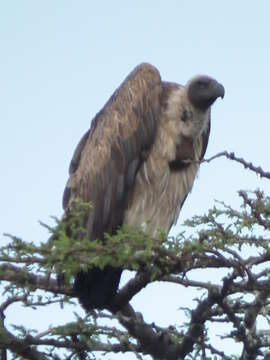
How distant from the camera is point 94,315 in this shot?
5965 millimetres

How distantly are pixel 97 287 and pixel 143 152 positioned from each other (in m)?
1.40

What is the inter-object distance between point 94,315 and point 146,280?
1.31 ft

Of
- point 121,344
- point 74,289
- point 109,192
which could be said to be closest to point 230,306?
point 121,344

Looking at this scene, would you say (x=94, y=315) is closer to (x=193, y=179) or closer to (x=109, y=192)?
(x=109, y=192)

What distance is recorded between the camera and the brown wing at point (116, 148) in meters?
7.30

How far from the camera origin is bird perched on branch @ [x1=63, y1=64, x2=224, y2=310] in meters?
7.31

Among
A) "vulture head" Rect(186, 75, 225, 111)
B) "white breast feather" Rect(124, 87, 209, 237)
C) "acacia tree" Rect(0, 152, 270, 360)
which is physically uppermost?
"vulture head" Rect(186, 75, 225, 111)

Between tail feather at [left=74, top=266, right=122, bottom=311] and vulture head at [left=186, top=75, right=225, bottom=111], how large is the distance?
178 centimetres

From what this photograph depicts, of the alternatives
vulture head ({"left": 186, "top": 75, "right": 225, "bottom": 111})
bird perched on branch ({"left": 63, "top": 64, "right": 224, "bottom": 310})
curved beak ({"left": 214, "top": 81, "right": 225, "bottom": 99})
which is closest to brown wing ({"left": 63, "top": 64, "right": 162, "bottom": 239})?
bird perched on branch ({"left": 63, "top": 64, "right": 224, "bottom": 310})

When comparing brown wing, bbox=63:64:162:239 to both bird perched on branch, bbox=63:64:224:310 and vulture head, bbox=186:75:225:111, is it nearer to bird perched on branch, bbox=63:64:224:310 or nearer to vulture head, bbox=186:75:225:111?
bird perched on branch, bbox=63:64:224:310

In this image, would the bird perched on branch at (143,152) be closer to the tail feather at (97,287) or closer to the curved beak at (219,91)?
the curved beak at (219,91)

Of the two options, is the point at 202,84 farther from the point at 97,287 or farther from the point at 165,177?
the point at 97,287

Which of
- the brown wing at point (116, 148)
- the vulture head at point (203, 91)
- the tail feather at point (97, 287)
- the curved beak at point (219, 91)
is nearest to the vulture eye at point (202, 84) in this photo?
the vulture head at point (203, 91)

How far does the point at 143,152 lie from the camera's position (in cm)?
751
